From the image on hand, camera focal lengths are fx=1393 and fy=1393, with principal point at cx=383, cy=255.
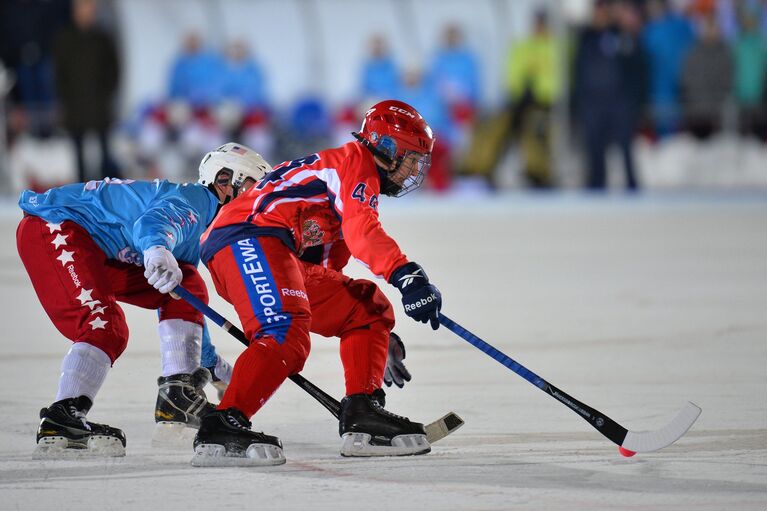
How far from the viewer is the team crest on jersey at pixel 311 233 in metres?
5.09

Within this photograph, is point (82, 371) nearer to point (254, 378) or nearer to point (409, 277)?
point (254, 378)

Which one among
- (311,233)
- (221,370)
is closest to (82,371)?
(221,370)

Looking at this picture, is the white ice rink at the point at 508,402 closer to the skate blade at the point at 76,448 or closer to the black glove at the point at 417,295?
the skate blade at the point at 76,448

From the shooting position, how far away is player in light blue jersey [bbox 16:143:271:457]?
4789mm

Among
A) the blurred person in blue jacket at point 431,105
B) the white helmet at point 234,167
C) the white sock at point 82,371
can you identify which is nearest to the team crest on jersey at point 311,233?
the white helmet at point 234,167

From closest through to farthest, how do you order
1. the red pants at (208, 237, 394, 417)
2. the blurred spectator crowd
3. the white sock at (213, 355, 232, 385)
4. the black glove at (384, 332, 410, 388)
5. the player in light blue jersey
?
the red pants at (208, 237, 394, 417) → the player in light blue jersey → the black glove at (384, 332, 410, 388) → the white sock at (213, 355, 232, 385) → the blurred spectator crowd

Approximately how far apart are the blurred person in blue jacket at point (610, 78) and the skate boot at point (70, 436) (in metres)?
12.7

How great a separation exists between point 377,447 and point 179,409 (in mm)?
831

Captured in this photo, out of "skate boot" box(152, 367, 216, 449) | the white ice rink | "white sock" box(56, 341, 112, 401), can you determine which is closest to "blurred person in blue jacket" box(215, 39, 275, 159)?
the white ice rink

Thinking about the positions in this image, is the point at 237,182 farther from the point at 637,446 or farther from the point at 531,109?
the point at 531,109

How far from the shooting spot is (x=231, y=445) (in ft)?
15.0

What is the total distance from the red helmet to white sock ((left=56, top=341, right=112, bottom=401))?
3.96ft

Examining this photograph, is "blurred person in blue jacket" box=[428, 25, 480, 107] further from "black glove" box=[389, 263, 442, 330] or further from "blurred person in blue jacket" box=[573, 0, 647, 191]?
"black glove" box=[389, 263, 442, 330]

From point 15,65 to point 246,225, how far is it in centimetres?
1351
